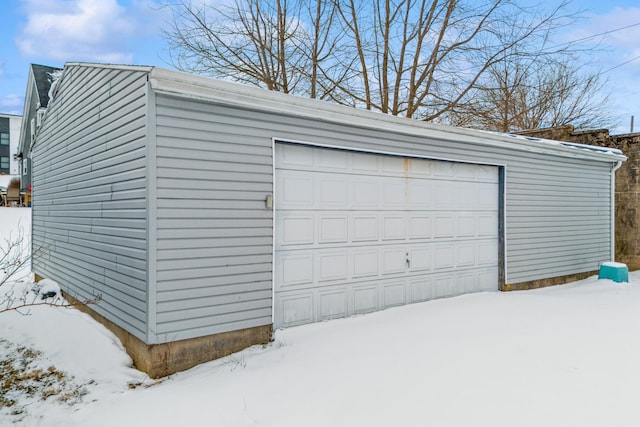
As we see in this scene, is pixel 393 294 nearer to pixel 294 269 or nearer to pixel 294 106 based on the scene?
pixel 294 269

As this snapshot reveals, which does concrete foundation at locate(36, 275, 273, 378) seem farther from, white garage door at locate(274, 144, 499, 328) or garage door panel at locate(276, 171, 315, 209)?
garage door panel at locate(276, 171, 315, 209)

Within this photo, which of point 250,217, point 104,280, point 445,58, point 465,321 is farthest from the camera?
point 445,58

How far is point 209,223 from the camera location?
4.05 m

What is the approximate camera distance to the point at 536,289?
7473 millimetres

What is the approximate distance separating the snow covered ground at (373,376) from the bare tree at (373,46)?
31.9 feet

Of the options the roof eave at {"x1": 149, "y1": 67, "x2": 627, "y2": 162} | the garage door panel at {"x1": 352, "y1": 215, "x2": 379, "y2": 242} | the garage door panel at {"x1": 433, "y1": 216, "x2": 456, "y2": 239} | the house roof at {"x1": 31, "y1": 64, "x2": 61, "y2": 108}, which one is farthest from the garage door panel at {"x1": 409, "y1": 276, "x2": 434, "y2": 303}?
the house roof at {"x1": 31, "y1": 64, "x2": 61, "y2": 108}

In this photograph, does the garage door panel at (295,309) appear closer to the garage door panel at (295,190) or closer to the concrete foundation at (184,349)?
the concrete foundation at (184,349)

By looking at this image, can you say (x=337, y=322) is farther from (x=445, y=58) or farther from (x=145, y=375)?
(x=445, y=58)

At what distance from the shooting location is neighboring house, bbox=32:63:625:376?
3852 millimetres

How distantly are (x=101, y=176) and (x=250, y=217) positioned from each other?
2.00 metres

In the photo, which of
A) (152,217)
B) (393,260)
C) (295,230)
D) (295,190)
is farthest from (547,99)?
(152,217)

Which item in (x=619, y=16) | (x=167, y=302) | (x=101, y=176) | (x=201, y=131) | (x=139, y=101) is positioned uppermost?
(x=619, y=16)

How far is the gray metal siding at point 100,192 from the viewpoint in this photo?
3.97m

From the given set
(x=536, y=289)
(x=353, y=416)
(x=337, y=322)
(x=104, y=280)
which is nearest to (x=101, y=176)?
(x=104, y=280)
